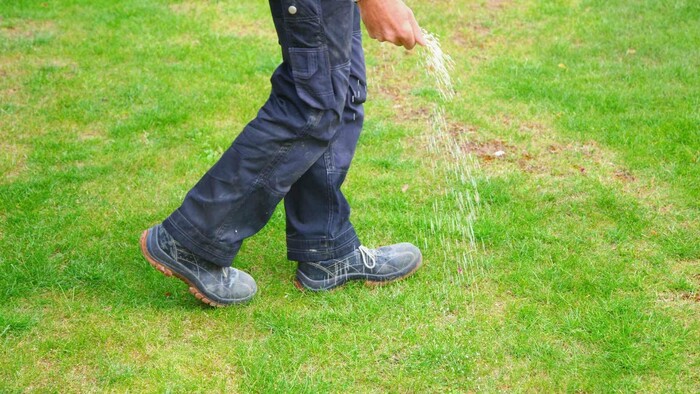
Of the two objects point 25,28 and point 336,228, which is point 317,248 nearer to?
point 336,228

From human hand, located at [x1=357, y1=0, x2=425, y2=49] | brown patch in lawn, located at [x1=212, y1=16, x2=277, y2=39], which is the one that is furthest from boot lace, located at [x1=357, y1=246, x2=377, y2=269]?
brown patch in lawn, located at [x1=212, y1=16, x2=277, y2=39]

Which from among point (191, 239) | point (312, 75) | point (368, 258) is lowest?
point (368, 258)

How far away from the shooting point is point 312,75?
9.53 ft

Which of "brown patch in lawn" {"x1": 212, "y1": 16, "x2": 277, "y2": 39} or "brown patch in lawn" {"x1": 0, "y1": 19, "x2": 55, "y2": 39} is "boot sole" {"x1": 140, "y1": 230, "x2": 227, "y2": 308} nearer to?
"brown patch in lawn" {"x1": 212, "y1": 16, "x2": 277, "y2": 39}

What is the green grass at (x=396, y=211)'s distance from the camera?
297 cm

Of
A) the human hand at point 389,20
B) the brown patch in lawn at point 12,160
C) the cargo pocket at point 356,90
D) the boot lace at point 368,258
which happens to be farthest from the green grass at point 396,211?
the human hand at point 389,20

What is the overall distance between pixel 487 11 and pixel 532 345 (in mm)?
4882

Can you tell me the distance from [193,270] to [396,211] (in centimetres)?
129

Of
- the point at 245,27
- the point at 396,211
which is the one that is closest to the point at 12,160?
the point at 396,211

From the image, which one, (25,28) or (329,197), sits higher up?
(329,197)

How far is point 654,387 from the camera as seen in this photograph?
9.29ft

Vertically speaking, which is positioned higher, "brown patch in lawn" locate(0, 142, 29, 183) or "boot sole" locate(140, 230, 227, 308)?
"boot sole" locate(140, 230, 227, 308)

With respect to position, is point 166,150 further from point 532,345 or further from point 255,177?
point 532,345

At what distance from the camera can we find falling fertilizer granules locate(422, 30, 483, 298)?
3.61 meters
